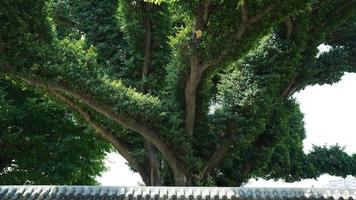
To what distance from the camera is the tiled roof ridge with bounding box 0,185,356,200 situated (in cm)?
1074

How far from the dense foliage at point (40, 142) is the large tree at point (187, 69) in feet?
10.1

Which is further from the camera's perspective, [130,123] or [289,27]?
[289,27]

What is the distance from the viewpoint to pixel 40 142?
19.7 m

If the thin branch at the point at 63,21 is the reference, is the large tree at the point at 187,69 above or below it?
below

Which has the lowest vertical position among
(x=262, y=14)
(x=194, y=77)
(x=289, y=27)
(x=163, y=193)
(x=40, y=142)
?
(x=163, y=193)

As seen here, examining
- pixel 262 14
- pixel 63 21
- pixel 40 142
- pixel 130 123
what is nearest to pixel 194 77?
pixel 130 123

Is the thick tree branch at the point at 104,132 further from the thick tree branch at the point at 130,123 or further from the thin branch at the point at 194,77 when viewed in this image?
the thin branch at the point at 194,77

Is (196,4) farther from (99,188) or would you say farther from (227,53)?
(99,188)

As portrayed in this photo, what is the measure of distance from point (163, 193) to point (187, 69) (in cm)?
478

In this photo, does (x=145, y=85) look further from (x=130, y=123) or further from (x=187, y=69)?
(x=130, y=123)

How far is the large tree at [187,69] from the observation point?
13.3m

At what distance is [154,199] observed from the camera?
10719 millimetres

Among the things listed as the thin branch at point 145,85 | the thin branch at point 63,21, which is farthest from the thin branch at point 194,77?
the thin branch at point 63,21

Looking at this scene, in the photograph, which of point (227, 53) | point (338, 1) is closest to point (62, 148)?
point (227, 53)
